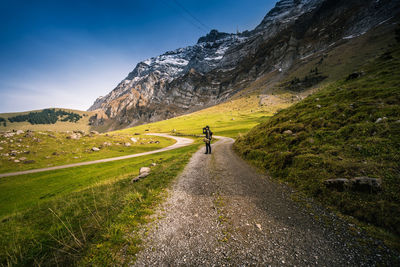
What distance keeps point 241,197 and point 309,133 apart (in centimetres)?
646

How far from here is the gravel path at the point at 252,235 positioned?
9.09 ft

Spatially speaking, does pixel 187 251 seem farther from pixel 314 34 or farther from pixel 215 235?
pixel 314 34

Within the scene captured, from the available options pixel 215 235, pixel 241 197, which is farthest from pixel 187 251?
pixel 241 197

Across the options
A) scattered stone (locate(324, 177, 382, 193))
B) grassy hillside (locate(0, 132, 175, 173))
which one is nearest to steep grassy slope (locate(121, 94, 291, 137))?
grassy hillside (locate(0, 132, 175, 173))

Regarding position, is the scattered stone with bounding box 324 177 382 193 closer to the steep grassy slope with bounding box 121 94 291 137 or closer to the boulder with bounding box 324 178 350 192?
the boulder with bounding box 324 178 350 192

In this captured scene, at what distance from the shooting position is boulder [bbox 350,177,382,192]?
12.5 feet

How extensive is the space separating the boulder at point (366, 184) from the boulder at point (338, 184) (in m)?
0.14

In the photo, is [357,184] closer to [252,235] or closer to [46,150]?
[252,235]

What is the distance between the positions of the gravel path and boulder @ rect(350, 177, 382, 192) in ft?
4.16

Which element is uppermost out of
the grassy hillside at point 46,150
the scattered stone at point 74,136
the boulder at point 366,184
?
the scattered stone at point 74,136

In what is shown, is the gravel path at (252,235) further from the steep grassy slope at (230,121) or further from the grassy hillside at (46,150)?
the steep grassy slope at (230,121)

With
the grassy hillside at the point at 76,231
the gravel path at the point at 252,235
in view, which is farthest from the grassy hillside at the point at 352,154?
the grassy hillside at the point at 76,231

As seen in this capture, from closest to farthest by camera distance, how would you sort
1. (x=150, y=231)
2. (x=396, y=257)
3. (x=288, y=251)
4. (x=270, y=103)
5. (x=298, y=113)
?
(x=396, y=257) < (x=288, y=251) < (x=150, y=231) < (x=298, y=113) < (x=270, y=103)

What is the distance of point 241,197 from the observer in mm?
5383
